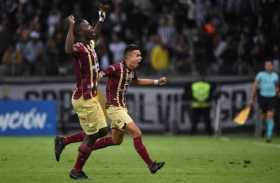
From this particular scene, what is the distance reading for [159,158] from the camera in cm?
1823

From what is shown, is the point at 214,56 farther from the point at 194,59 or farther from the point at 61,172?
the point at 61,172

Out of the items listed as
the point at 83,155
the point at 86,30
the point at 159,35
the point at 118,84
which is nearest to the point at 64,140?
the point at 118,84

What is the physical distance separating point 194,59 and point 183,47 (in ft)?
1.78

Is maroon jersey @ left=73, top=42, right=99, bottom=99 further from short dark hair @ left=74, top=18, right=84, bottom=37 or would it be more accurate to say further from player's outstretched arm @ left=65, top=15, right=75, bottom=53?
player's outstretched arm @ left=65, top=15, right=75, bottom=53

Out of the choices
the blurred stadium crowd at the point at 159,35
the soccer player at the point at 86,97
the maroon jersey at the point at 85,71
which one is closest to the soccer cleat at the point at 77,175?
the soccer player at the point at 86,97

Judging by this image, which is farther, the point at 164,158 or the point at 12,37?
the point at 12,37

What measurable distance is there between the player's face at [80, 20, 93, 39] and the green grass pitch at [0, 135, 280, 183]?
88.4 inches

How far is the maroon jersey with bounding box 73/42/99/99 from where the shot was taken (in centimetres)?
1355

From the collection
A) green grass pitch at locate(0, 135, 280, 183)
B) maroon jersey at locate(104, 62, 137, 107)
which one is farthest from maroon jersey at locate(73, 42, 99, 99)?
green grass pitch at locate(0, 135, 280, 183)

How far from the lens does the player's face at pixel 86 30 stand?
1349 centimetres

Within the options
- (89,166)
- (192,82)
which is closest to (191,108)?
(192,82)

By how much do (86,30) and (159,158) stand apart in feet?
17.7

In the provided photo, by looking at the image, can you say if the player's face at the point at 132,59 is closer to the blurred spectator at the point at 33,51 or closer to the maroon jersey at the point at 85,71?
the maroon jersey at the point at 85,71

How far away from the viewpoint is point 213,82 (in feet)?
96.5
